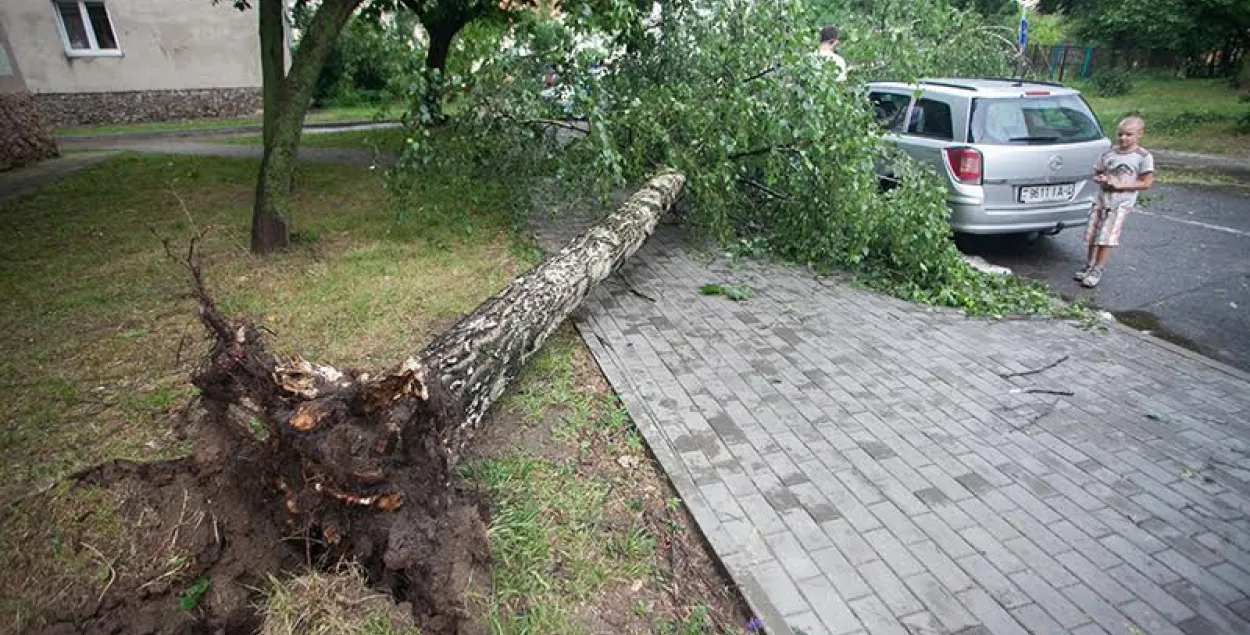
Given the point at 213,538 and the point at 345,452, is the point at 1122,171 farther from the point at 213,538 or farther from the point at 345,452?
the point at 213,538

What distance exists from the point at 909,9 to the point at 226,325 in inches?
289

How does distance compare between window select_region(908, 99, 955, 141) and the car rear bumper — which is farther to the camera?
window select_region(908, 99, 955, 141)

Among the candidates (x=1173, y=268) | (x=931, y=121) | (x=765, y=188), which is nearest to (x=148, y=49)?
(x=765, y=188)

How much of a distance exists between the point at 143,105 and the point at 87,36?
6.30ft

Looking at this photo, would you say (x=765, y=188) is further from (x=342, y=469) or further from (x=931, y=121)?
(x=342, y=469)

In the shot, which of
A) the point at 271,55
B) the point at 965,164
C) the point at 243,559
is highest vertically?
the point at 271,55

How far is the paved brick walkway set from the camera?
8.39 feet

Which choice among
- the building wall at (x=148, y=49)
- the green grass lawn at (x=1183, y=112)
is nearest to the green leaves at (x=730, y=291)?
the green grass lawn at (x=1183, y=112)

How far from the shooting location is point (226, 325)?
7.92ft

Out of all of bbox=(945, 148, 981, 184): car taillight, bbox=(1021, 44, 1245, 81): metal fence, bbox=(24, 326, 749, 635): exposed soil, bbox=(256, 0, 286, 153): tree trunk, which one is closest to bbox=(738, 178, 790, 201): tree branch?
bbox=(945, 148, 981, 184): car taillight

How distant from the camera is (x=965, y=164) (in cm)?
612

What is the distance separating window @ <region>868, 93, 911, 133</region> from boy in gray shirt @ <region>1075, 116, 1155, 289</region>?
6.34ft

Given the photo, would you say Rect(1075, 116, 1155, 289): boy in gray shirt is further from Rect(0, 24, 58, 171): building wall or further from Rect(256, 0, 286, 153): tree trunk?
Rect(0, 24, 58, 171): building wall

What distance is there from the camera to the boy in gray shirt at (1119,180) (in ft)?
18.3
